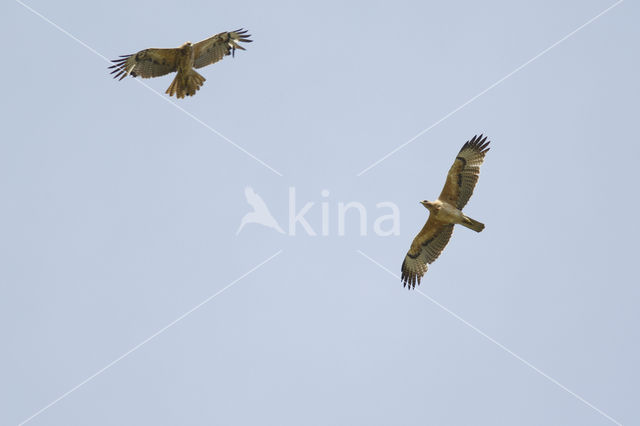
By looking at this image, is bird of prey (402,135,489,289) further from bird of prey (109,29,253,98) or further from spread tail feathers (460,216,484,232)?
bird of prey (109,29,253,98)

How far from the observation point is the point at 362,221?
21859 millimetres

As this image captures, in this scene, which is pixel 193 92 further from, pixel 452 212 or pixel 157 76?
pixel 452 212

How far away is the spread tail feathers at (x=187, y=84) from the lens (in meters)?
19.8

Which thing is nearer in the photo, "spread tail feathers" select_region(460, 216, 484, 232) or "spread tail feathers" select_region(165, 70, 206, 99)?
"spread tail feathers" select_region(460, 216, 484, 232)

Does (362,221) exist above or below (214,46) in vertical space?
below

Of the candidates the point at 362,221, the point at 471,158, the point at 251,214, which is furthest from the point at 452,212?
the point at 251,214

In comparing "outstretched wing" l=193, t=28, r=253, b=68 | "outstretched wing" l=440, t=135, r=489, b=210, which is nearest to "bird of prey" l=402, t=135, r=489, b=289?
"outstretched wing" l=440, t=135, r=489, b=210

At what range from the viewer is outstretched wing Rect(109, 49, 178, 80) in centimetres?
2006

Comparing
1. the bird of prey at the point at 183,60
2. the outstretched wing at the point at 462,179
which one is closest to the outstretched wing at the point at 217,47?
the bird of prey at the point at 183,60

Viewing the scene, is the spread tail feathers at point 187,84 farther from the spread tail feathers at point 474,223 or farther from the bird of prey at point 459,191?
the spread tail feathers at point 474,223

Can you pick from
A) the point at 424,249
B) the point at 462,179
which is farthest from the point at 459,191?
the point at 424,249

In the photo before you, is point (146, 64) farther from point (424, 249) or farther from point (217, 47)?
point (424, 249)

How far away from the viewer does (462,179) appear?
1981 cm

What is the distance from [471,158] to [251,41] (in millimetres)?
4719
